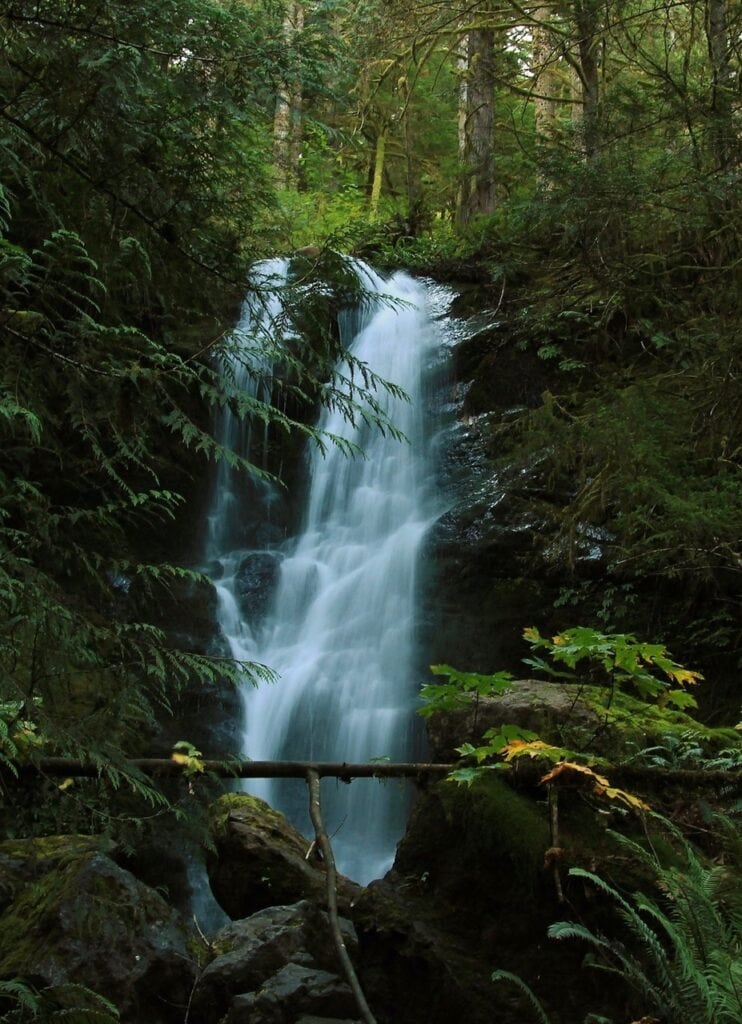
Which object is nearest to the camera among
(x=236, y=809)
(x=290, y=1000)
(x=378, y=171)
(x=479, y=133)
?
(x=290, y=1000)

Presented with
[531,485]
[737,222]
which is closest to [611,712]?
[737,222]

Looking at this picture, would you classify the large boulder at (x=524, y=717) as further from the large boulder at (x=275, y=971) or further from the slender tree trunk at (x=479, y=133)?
the slender tree trunk at (x=479, y=133)

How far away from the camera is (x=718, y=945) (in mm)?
2535

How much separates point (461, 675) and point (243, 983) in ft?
5.36

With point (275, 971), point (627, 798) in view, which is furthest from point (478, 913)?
point (275, 971)

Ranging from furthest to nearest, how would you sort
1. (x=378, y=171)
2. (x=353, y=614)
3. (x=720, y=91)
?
1. (x=378, y=171)
2. (x=353, y=614)
3. (x=720, y=91)

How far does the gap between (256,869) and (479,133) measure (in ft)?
44.3

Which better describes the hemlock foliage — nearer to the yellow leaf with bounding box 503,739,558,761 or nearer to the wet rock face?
the yellow leaf with bounding box 503,739,558,761

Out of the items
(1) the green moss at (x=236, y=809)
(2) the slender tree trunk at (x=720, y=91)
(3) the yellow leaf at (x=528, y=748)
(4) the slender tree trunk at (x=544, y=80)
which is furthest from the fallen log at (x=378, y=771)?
(4) the slender tree trunk at (x=544, y=80)

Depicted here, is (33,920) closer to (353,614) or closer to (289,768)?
(289,768)

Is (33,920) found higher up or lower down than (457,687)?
lower down

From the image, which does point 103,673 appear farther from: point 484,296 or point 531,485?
point 484,296

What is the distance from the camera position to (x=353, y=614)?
30.3 ft

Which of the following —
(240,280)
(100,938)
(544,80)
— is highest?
(544,80)
